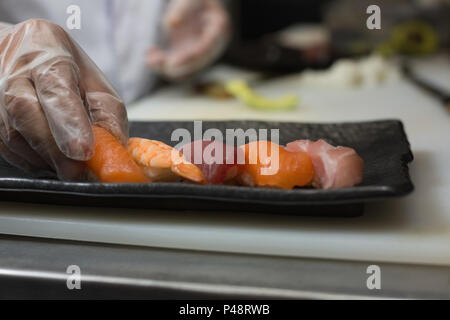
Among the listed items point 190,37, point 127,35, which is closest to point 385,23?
point 190,37

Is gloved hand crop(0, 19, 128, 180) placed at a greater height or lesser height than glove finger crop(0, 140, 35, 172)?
greater

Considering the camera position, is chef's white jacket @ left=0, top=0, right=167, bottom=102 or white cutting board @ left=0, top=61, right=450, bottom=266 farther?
chef's white jacket @ left=0, top=0, right=167, bottom=102

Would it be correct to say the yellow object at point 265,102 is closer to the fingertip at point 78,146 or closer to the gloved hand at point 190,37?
the gloved hand at point 190,37

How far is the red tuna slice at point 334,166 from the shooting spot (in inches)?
27.0

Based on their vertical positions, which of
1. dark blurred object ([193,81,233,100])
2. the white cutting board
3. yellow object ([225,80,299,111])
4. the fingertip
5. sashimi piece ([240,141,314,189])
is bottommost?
the white cutting board

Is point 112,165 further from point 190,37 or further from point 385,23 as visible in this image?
point 385,23

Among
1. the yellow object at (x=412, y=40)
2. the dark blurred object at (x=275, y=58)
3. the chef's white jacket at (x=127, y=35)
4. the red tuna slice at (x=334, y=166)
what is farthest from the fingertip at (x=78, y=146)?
the yellow object at (x=412, y=40)

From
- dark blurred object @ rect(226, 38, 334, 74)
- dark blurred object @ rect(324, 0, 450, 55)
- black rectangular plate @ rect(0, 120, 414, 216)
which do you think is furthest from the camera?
dark blurred object @ rect(324, 0, 450, 55)

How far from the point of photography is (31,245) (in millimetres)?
A: 705

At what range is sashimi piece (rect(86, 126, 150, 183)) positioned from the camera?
0.70m

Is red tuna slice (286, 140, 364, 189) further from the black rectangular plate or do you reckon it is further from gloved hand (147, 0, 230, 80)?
gloved hand (147, 0, 230, 80)

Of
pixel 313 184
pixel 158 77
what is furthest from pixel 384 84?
pixel 313 184

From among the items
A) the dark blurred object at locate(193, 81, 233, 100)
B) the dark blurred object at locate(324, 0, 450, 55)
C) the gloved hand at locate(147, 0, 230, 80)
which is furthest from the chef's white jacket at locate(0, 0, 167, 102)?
the dark blurred object at locate(324, 0, 450, 55)

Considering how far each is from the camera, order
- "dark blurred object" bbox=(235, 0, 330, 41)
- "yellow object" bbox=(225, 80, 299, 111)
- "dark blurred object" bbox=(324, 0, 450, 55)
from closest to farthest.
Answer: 1. "yellow object" bbox=(225, 80, 299, 111)
2. "dark blurred object" bbox=(324, 0, 450, 55)
3. "dark blurred object" bbox=(235, 0, 330, 41)
